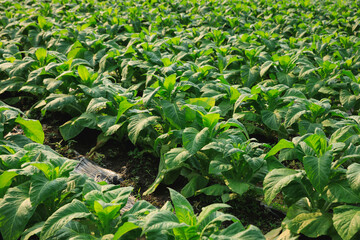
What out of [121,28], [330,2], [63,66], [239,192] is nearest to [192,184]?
[239,192]

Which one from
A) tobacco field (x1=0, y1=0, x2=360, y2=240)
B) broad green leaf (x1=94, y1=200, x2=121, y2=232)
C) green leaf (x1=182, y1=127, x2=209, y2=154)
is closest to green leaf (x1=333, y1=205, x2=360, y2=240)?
tobacco field (x1=0, y1=0, x2=360, y2=240)

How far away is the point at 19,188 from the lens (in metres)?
2.50

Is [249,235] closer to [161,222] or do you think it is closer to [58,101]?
[161,222]

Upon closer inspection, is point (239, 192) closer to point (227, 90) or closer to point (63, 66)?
point (227, 90)

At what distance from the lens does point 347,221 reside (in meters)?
2.37

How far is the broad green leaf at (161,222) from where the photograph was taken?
2.00 m

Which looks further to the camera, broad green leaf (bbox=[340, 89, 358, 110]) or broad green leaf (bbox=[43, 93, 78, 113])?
broad green leaf (bbox=[340, 89, 358, 110])

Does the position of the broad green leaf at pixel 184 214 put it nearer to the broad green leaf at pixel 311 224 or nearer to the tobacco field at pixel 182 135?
the tobacco field at pixel 182 135

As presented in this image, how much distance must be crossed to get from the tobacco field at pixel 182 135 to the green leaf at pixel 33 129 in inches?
0.7

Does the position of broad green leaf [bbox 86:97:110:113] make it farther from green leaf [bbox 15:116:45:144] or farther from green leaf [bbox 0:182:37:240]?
green leaf [bbox 0:182:37:240]

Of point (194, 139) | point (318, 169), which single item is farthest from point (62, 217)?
point (318, 169)

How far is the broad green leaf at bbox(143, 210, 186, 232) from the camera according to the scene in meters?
2.00

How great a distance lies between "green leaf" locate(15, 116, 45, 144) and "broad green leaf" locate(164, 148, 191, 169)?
1213 millimetres

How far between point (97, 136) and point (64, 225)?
2.37 m
